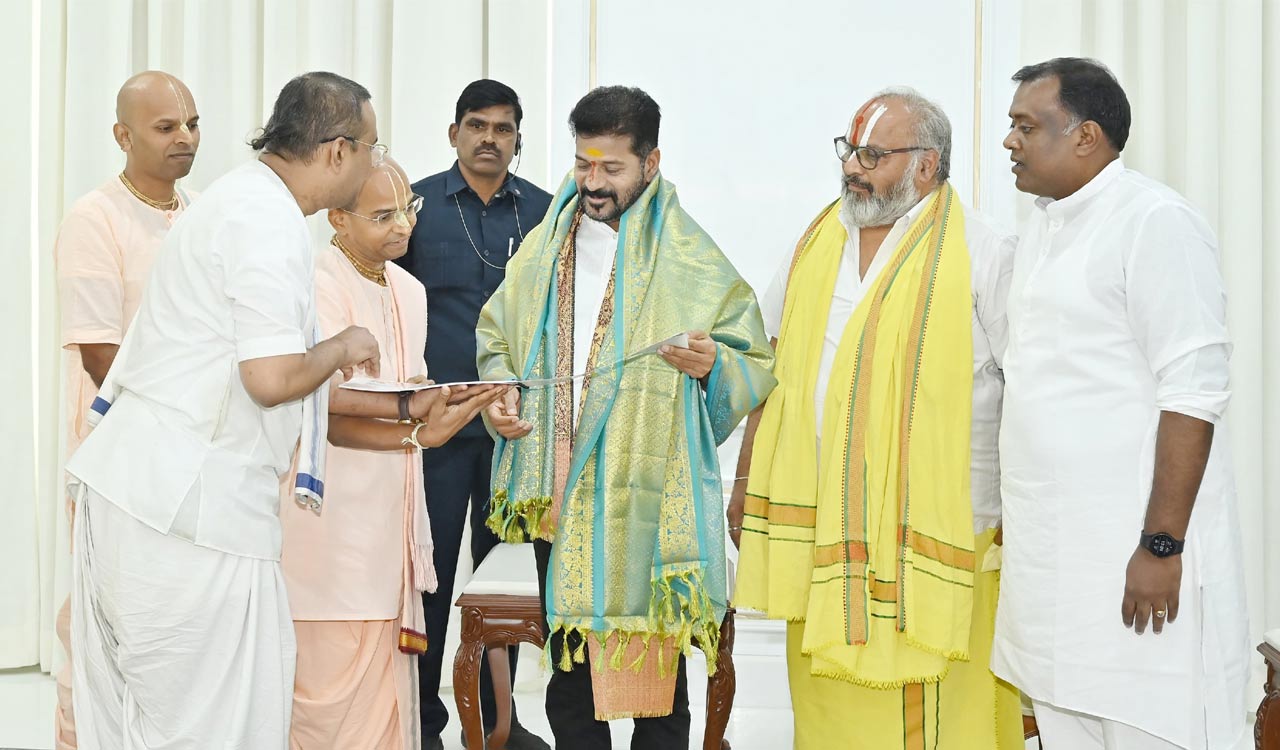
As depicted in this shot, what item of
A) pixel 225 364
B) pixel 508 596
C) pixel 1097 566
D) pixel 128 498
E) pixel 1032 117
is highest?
pixel 1032 117

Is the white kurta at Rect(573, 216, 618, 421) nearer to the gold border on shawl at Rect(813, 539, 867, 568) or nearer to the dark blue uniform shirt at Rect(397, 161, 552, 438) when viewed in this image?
the gold border on shawl at Rect(813, 539, 867, 568)

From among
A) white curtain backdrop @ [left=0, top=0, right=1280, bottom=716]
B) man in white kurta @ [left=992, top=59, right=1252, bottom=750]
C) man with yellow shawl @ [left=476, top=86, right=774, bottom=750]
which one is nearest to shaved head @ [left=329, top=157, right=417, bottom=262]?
man with yellow shawl @ [left=476, top=86, right=774, bottom=750]

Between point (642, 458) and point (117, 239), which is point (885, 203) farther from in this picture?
point (117, 239)

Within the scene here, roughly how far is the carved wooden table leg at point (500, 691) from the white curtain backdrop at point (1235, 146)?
108 inches

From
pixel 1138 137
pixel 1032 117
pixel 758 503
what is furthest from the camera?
pixel 1138 137

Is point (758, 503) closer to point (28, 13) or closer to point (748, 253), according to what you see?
point (748, 253)

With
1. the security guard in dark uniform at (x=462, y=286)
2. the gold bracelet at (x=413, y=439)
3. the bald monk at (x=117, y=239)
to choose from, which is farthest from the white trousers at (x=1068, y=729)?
the bald monk at (x=117, y=239)

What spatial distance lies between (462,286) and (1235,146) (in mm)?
2834

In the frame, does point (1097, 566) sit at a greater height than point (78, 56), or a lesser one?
lesser

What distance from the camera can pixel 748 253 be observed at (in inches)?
188

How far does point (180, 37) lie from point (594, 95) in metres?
2.89

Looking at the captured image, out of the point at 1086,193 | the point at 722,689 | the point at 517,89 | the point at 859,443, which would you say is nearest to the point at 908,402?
the point at 859,443

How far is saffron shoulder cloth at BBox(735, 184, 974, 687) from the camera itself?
2773 millimetres

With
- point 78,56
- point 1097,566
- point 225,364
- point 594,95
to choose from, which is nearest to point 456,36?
point 78,56
